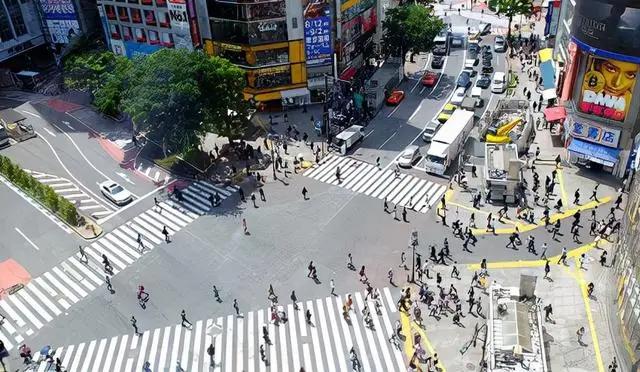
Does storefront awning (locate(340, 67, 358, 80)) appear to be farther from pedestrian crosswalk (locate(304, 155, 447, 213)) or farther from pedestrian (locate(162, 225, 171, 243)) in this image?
pedestrian (locate(162, 225, 171, 243))

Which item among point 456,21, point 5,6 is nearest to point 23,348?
point 5,6

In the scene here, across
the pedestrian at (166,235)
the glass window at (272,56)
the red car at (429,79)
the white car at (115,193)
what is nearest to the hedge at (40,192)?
the white car at (115,193)

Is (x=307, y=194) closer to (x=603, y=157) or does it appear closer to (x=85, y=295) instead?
(x=85, y=295)

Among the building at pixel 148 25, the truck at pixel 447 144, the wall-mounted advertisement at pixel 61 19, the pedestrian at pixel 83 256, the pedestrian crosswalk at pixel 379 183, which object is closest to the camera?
the pedestrian at pixel 83 256

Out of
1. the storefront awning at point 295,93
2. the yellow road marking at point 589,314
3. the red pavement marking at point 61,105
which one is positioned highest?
the storefront awning at point 295,93

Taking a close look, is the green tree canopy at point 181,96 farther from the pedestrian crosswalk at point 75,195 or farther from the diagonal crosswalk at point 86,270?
the pedestrian crosswalk at point 75,195

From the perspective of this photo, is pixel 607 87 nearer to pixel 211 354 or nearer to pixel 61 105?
pixel 211 354

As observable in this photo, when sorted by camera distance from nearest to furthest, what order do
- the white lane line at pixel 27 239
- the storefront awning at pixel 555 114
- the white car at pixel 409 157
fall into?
1. the white lane line at pixel 27 239
2. the white car at pixel 409 157
3. the storefront awning at pixel 555 114

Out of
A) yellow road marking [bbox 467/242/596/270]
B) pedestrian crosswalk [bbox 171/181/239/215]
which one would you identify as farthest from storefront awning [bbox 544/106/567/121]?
pedestrian crosswalk [bbox 171/181/239/215]
